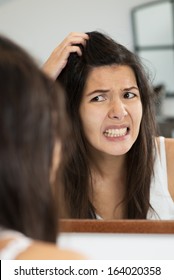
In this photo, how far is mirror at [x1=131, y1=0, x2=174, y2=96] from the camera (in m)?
4.11

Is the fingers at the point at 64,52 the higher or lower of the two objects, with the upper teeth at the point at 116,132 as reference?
higher

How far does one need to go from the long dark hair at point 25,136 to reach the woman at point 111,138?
19.4 inches

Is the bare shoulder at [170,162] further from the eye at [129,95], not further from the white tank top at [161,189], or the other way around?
the eye at [129,95]

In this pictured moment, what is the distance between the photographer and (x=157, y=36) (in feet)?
13.6

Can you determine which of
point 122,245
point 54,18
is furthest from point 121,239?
point 54,18

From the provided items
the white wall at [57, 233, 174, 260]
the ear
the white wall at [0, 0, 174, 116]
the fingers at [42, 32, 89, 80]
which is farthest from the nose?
the white wall at [0, 0, 174, 116]

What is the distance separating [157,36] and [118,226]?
11.2 ft

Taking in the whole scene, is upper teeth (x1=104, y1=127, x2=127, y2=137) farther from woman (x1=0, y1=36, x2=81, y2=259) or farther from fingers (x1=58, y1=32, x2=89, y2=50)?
woman (x1=0, y1=36, x2=81, y2=259)

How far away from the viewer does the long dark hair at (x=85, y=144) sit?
1.04 m

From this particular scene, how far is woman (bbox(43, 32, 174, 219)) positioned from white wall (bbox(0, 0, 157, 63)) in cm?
301

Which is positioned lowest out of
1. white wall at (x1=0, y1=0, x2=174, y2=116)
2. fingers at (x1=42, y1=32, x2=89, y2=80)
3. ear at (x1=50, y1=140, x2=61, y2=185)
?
ear at (x1=50, y1=140, x2=61, y2=185)

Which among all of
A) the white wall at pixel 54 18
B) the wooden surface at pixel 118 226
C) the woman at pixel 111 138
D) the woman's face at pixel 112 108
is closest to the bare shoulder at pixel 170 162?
the woman at pixel 111 138

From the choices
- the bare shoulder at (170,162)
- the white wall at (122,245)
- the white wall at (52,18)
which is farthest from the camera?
the white wall at (52,18)

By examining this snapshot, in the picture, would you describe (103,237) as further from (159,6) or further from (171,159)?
(159,6)
